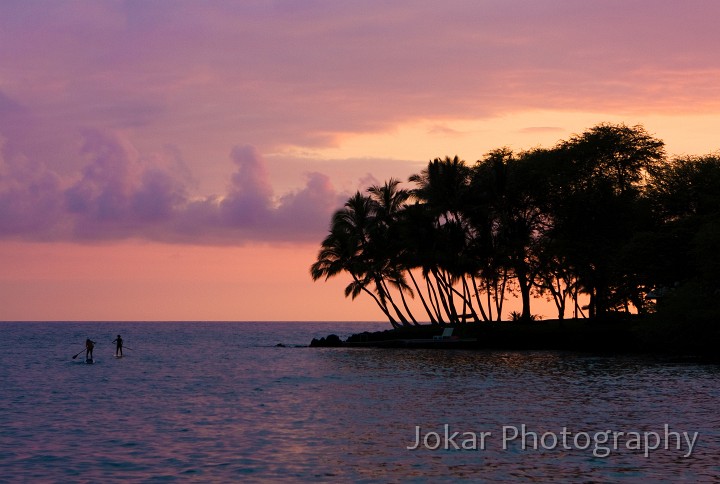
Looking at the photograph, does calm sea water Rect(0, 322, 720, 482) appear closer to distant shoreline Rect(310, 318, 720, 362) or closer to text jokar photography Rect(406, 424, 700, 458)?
text jokar photography Rect(406, 424, 700, 458)

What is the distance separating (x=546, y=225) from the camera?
82.4 m

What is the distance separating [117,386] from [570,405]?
24.4m

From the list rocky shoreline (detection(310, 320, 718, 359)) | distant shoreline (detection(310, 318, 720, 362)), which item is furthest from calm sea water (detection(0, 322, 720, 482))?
rocky shoreline (detection(310, 320, 718, 359))

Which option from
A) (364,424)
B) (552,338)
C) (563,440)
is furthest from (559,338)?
(563,440)

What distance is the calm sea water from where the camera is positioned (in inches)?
796

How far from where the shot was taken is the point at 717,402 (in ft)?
105

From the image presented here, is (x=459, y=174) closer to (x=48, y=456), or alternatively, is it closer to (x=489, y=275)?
(x=489, y=275)

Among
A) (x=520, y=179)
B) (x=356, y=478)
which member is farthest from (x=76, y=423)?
(x=520, y=179)

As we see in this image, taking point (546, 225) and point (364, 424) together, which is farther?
point (546, 225)

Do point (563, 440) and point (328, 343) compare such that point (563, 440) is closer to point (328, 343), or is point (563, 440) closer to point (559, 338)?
point (559, 338)

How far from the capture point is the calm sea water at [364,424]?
20.2 meters

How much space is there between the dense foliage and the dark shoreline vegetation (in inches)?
4.2

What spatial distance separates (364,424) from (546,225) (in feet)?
187

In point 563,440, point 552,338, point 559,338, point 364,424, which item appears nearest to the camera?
point 563,440
